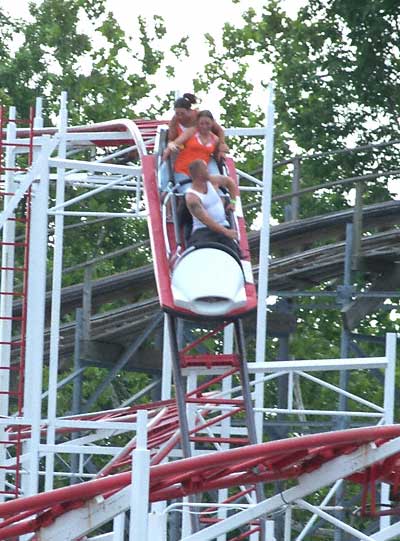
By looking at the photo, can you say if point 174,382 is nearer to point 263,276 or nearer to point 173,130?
point 263,276

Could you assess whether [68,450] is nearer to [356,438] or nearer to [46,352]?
[356,438]

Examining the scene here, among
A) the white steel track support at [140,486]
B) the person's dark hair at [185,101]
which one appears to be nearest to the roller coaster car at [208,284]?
the person's dark hair at [185,101]

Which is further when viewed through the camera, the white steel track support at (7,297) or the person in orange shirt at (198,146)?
the white steel track support at (7,297)

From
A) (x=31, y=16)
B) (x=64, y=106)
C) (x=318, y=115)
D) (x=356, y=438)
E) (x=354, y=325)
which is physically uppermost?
(x=31, y=16)

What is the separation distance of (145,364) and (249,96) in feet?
46.6

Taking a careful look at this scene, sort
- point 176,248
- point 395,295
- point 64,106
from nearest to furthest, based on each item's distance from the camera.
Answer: point 176,248, point 64,106, point 395,295

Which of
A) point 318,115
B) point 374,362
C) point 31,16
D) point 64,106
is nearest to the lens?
point 374,362

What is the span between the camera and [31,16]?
1399 inches

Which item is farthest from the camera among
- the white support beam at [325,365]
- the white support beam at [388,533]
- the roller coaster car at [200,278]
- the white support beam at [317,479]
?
the roller coaster car at [200,278]

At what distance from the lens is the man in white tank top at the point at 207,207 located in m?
16.9

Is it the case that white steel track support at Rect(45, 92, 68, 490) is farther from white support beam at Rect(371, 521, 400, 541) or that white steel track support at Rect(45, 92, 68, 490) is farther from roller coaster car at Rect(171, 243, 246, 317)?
white support beam at Rect(371, 521, 400, 541)

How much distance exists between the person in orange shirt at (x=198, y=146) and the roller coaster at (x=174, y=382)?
21cm

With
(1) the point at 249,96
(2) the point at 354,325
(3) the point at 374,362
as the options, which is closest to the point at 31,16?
(1) the point at 249,96

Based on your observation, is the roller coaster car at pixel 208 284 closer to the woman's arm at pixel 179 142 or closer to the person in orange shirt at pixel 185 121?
the woman's arm at pixel 179 142
